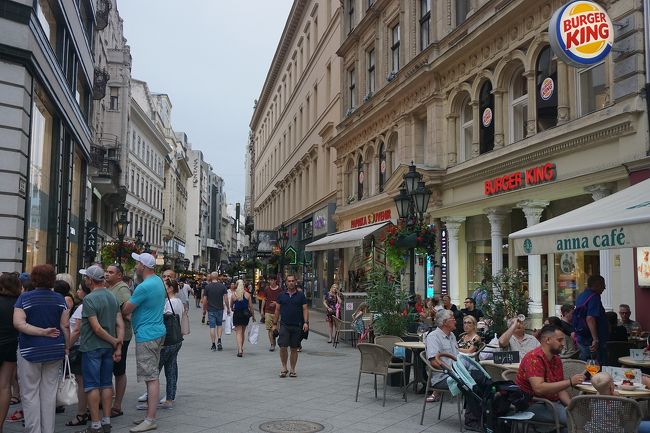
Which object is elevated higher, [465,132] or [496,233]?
[465,132]

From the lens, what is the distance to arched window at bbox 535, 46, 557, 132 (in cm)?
1461

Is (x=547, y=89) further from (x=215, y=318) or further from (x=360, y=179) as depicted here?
(x=360, y=179)

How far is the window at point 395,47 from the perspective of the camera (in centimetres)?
2452

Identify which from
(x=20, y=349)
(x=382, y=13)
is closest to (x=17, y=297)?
(x=20, y=349)

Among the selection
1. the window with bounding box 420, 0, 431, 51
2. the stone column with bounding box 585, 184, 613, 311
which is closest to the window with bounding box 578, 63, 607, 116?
the stone column with bounding box 585, 184, 613, 311

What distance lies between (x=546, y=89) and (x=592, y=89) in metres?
1.54

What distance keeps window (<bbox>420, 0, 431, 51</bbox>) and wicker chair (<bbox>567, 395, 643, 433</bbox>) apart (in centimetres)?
1797

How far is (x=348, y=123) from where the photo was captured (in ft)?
96.6

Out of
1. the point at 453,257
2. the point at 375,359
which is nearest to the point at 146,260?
the point at 375,359

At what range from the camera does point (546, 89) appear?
14836mm

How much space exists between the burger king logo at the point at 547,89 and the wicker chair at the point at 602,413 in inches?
428

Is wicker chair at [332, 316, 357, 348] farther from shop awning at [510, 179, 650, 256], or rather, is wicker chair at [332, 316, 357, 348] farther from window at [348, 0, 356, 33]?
window at [348, 0, 356, 33]

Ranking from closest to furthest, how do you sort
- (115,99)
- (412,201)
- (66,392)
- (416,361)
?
(66,392)
(416,361)
(412,201)
(115,99)

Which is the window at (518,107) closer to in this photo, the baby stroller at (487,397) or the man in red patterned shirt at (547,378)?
the baby stroller at (487,397)
